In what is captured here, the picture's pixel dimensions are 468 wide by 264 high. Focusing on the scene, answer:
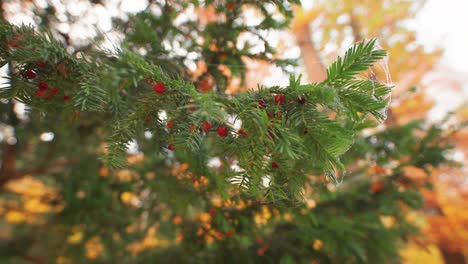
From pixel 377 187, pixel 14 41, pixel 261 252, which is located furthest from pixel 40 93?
pixel 377 187

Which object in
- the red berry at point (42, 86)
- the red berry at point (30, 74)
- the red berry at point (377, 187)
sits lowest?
the red berry at point (42, 86)

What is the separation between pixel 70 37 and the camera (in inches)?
101

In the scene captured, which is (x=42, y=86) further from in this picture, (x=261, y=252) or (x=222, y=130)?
(x=261, y=252)

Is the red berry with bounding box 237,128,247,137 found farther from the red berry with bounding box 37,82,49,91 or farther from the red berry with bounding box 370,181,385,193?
the red berry with bounding box 370,181,385,193

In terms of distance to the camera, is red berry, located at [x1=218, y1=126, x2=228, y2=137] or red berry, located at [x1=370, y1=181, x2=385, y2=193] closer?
red berry, located at [x1=218, y1=126, x2=228, y2=137]

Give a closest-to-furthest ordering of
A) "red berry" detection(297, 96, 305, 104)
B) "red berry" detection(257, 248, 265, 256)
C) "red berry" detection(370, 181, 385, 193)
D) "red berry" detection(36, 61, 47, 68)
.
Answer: "red berry" detection(297, 96, 305, 104) < "red berry" detection(36, 61, 47, 68) < "red berry" detection(257, 248, 265, 256) < "red berry" detection(370, 181, 385, 193)

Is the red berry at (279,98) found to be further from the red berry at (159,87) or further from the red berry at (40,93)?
the red berry at (40,93)

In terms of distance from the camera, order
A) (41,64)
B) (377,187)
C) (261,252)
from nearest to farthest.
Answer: (41,64), (261,252), (377,187)

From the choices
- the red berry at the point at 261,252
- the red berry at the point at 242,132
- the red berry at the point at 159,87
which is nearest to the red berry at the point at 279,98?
the red berry at the point at 242,132

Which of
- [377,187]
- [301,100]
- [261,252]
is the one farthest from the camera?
[377,187]

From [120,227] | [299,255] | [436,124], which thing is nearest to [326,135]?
[299,255]

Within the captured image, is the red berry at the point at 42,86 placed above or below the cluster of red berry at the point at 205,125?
above

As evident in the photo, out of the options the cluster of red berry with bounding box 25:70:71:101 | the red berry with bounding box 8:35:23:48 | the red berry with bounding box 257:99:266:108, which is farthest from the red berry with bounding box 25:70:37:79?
the red berry with bounding box 257:99:266:108

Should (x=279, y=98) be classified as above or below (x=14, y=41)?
below
